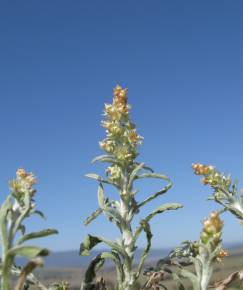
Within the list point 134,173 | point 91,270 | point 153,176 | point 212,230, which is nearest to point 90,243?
point 91,270

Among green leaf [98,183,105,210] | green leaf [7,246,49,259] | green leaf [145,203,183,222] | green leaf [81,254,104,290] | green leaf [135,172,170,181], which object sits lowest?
green leaf [81,254,104,290]

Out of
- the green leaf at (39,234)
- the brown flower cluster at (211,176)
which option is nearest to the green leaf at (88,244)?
the green leaf at (39,234)

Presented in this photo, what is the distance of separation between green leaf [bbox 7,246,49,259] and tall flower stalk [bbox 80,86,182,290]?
106 centimetres

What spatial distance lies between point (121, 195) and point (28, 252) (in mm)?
1509

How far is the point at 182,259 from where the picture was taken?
3459 millimetres

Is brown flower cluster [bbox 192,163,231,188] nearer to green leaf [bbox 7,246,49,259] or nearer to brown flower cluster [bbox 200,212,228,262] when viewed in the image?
brown flower cluster [bbox 200,212,228,262]

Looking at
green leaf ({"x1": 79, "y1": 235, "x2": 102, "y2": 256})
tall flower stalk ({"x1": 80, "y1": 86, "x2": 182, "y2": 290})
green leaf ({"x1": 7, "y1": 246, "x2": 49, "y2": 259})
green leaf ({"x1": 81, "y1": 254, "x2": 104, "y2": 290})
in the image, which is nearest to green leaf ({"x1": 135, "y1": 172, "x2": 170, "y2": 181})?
tall flower stalk ({"x1": 80, "y1": 86, "x2": 182, "y2": 290})

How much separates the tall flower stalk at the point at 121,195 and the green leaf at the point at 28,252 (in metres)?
1.06

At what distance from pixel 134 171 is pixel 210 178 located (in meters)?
1.91

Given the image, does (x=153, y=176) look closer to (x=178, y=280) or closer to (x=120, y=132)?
(x=120, y=132)

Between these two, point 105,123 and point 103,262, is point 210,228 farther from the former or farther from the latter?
point 105,123

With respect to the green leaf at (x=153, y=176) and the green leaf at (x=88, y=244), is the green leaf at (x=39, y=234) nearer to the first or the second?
the green leaf at (x=88, y=244)

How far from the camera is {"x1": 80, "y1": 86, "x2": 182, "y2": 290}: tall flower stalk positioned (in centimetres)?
312

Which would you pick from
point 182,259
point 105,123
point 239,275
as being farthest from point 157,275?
point 105,123
